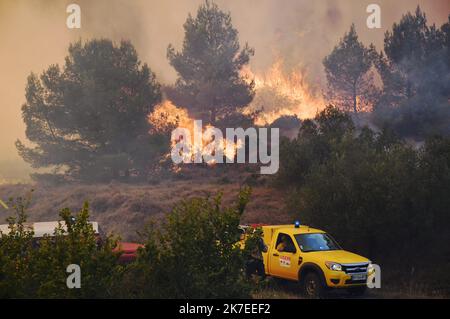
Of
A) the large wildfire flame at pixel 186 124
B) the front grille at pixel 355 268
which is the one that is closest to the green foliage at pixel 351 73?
the large wildfire flame at pixel 186 124

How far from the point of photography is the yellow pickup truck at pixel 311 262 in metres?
15.1

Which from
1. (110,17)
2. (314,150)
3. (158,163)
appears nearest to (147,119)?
(158,163)

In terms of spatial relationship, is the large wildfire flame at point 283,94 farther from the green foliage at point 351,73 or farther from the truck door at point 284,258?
the truck door at point 284,258

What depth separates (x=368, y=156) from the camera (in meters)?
24.0

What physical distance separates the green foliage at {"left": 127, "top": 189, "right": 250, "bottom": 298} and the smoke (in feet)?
156

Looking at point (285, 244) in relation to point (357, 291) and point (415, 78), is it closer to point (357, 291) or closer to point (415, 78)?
point (357, 291)

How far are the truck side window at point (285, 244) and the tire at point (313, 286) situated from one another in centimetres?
90

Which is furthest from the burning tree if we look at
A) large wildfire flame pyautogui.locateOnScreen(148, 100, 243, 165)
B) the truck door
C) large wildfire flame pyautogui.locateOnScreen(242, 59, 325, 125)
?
the truck door

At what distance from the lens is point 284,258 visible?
16.4 metres

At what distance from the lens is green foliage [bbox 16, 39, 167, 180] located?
43.6m

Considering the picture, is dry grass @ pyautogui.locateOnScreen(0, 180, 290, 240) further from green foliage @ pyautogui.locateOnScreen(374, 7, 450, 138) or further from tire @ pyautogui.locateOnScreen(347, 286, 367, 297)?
green foliage @ pyautogui.locateOnScreen(374, 7, 450, 138)

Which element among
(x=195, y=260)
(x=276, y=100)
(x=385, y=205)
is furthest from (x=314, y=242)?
(x=276, y=100)
